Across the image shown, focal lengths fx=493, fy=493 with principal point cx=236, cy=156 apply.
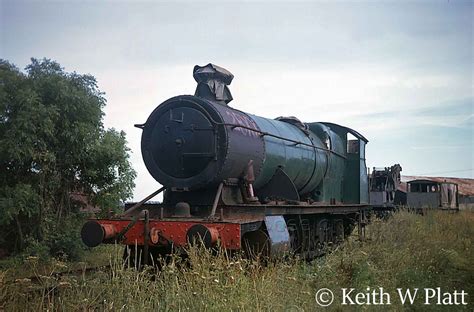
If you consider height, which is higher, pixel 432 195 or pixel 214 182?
pixel 432 195

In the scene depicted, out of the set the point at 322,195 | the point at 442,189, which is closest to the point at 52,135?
the point at 322,195

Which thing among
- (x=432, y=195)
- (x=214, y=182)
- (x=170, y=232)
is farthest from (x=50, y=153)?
(x=432, y=195)

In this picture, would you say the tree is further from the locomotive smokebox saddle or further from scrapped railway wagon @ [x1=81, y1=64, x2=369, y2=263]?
the locomotive smokebox saddle

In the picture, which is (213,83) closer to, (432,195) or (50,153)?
(50,153)

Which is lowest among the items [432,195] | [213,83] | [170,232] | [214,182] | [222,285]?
[222,285]

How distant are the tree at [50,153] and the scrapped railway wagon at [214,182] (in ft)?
11.1

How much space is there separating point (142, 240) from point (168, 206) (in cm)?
118

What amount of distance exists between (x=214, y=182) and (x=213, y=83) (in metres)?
1.88

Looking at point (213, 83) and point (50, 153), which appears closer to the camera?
point (213, 83)

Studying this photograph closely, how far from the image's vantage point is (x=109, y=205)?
1252 centimetres

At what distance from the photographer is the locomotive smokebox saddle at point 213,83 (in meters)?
8.51

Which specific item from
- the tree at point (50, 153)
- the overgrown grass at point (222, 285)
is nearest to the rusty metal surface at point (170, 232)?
the overgrown grass at point (222, 285)

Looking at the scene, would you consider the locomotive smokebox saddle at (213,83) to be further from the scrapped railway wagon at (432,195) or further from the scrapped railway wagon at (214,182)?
the scrapped railway wagon at (432,195)

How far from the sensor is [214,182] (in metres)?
7.69
